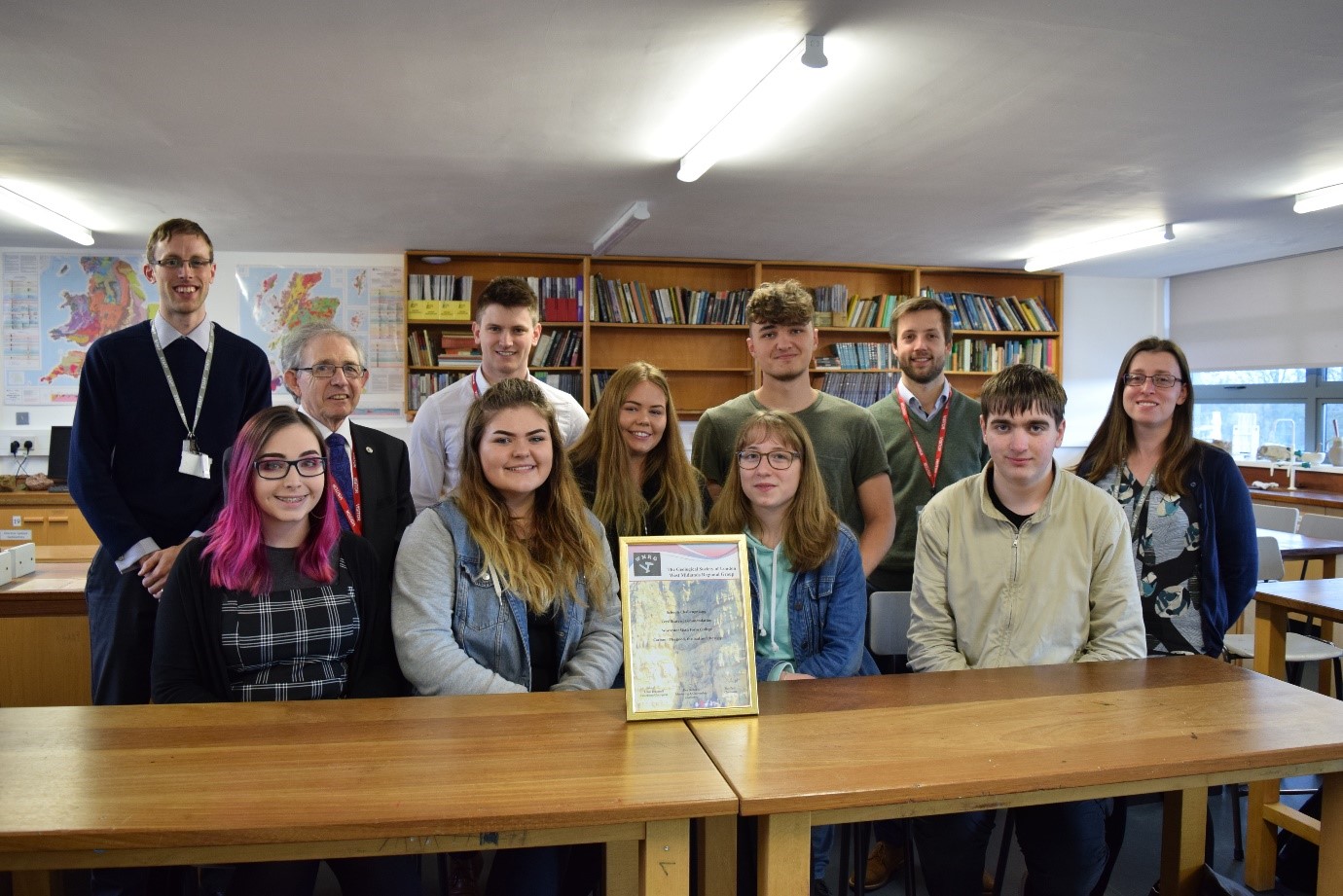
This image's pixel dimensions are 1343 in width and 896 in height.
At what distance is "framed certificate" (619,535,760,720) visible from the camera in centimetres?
151

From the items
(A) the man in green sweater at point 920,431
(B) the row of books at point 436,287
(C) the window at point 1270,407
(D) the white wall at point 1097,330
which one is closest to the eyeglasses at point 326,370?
(A) the man in green sweater at point 920,431

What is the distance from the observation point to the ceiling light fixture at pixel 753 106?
2838mm

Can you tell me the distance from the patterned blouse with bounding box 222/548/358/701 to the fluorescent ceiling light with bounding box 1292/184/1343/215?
5552 mm

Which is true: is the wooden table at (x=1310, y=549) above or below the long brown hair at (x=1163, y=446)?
below

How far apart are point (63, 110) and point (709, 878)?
3.97 meters

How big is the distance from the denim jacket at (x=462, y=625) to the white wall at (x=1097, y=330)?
725cm

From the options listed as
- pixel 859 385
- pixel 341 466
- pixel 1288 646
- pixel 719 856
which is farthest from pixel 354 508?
pixel 859 385

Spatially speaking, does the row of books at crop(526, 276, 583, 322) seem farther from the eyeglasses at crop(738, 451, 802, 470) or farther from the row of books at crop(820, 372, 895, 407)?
the eyeglasses at crop(738, 451, 802, 470)

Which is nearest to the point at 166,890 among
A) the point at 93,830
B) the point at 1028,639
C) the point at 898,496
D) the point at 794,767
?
the point at 93,830

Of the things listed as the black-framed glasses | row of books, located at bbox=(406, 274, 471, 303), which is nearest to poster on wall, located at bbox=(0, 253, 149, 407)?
row of books, located at bbox=(406, 274, 471, 303)

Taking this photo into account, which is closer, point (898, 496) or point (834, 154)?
point (898, 496)

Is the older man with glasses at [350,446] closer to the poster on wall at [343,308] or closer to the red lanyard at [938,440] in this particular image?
the red lanyard at [938,440]

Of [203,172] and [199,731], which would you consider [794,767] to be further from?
[203,172]

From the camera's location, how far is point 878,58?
298 centimetres
